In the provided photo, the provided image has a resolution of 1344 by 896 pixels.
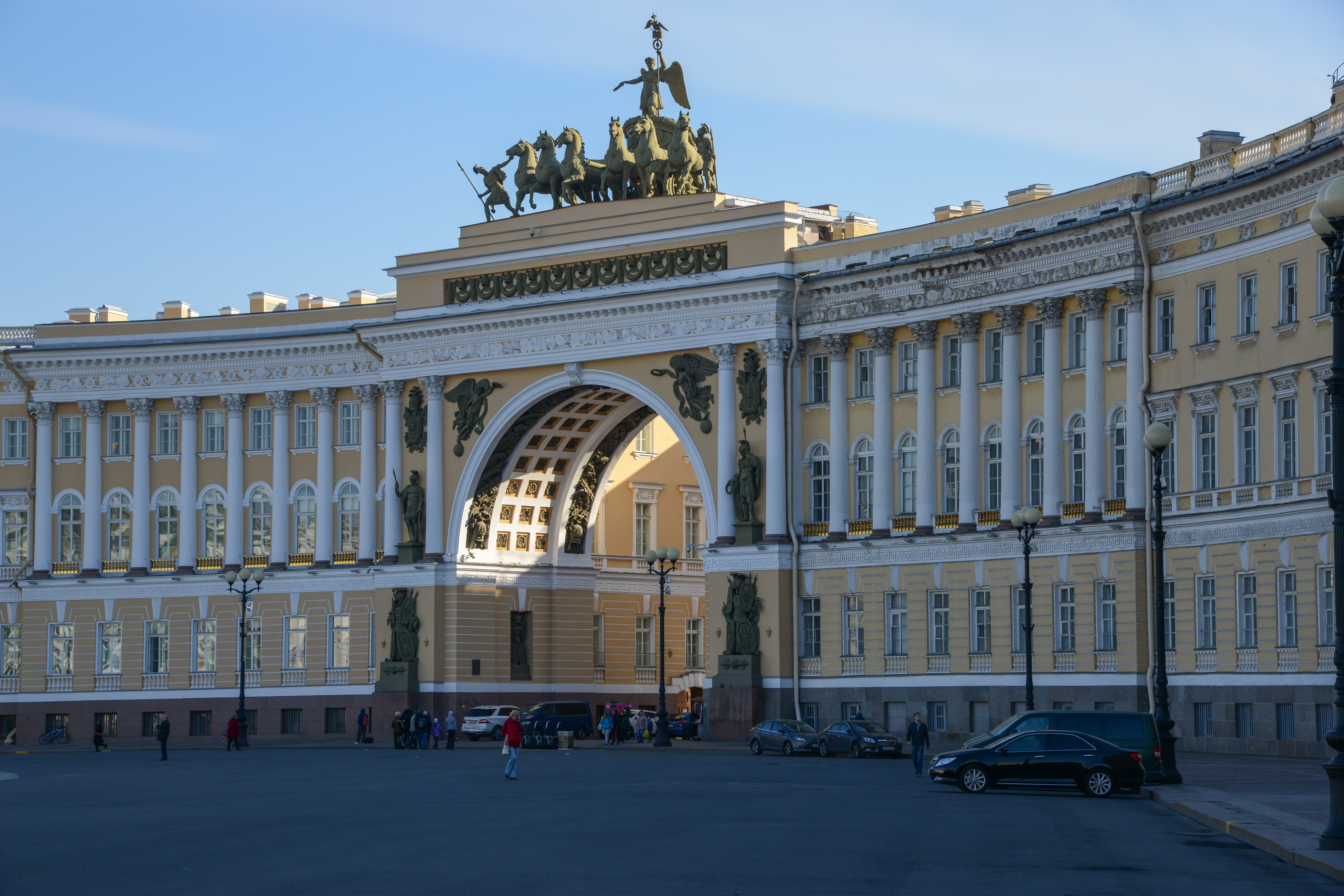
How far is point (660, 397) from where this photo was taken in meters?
66.2

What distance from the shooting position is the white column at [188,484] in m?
76.0

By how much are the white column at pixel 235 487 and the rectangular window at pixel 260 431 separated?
0.31 metres

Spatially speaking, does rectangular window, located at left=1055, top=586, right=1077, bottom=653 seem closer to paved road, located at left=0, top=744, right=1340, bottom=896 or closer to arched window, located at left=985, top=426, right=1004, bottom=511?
arched window, located at left=985, top=426, right=1004, bottom=511

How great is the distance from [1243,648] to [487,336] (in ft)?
100

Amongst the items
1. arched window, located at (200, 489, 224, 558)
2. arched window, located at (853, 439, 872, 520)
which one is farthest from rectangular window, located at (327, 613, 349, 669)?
arched window, located at (853, 439, 872, 520)

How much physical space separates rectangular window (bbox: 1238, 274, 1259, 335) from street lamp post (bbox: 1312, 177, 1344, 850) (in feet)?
88.1

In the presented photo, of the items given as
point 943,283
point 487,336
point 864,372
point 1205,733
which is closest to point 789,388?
point 864,372

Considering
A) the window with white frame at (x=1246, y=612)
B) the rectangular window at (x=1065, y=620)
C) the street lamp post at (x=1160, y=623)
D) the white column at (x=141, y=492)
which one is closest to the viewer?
the street lamp post at (x=1160, y=623)

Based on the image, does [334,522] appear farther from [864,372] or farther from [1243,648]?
[1243,648]

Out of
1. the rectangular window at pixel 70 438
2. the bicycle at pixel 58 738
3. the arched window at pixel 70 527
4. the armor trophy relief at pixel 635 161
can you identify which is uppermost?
the armor trophy relief at pixel 635 161

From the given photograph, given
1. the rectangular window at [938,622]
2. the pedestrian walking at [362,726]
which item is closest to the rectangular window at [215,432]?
the pedestrian walking at [362,726]

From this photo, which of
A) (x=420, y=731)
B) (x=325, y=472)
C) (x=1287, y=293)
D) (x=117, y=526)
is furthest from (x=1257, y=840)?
(x=117, y=526)

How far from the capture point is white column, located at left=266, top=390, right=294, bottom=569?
245ft

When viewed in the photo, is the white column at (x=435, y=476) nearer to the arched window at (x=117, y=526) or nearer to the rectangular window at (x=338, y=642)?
the rectangular window at (x=338, y=642)
